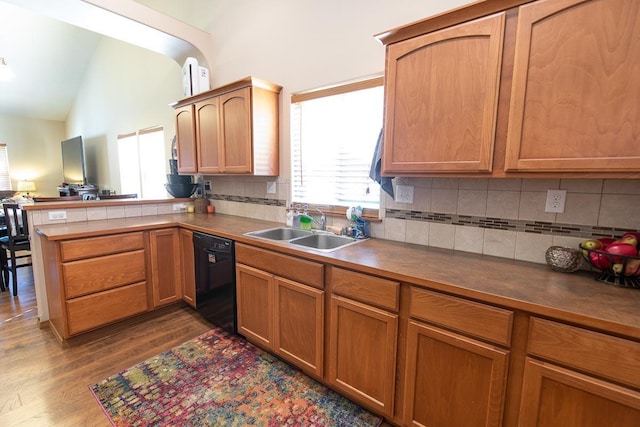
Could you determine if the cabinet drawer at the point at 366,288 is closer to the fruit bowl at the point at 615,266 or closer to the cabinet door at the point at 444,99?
the cabinet door at the point at 444,99

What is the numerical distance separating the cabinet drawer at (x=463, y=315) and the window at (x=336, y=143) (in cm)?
94

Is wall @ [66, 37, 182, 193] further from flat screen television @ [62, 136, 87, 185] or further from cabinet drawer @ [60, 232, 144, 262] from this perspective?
cabinet drawer @ [60, 232, 144, 262]

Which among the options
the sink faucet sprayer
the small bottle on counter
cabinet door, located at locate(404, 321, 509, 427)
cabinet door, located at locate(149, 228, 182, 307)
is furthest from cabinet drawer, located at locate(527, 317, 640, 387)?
cabinet door, located at locate(149, 228, 182, 307)

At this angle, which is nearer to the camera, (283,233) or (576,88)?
(576,88)

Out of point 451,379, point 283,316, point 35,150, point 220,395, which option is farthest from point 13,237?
point 35,150

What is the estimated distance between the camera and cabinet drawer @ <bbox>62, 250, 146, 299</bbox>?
2.16 metres

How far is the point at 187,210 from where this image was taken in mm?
3402

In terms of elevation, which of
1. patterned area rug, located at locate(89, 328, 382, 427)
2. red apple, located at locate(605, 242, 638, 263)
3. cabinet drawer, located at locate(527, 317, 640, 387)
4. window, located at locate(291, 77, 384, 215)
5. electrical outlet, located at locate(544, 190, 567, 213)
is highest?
window, located at locate(291, 77, 384, 215)

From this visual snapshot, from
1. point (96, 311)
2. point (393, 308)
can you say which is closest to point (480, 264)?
point (393, 308)

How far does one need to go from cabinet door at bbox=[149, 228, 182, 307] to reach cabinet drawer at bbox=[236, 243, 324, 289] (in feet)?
3.03

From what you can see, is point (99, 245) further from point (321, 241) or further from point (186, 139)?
point (321, 241)

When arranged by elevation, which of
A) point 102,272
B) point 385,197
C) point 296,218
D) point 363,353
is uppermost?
point 385,197

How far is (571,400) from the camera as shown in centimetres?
102

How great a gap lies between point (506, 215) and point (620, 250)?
0.49 m
